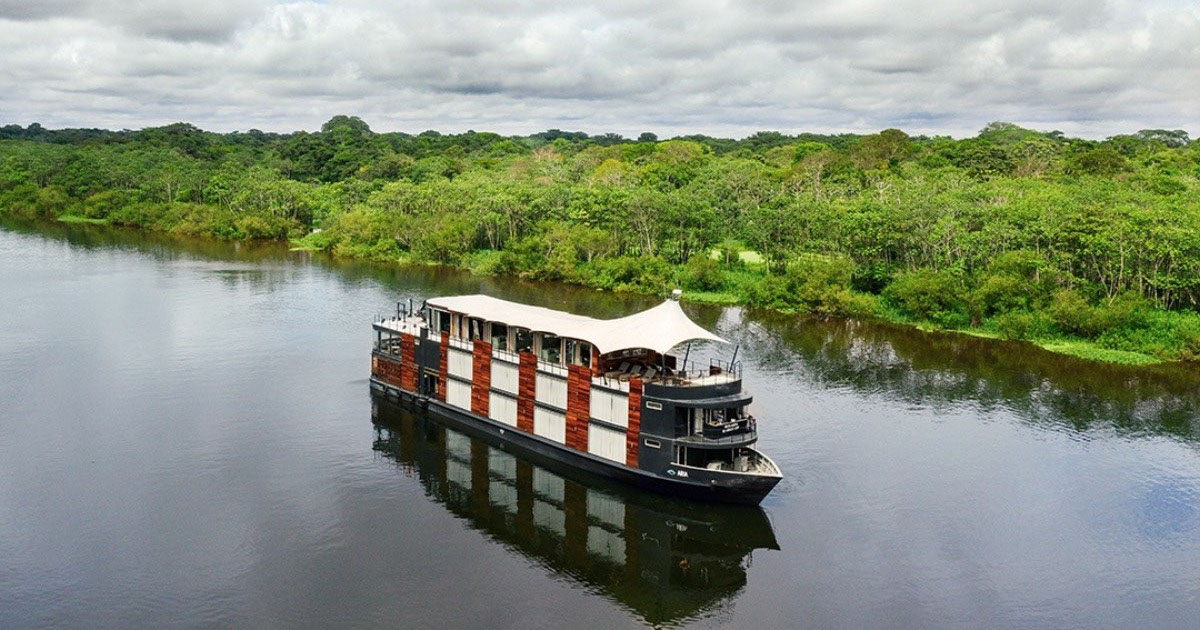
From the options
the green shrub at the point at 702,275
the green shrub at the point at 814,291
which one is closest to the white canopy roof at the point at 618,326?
the green shrub at the point at 814,291

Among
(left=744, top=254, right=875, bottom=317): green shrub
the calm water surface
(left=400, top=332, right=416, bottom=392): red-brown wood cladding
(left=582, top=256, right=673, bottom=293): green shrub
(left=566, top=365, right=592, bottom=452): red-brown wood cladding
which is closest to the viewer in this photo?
the calm water surface

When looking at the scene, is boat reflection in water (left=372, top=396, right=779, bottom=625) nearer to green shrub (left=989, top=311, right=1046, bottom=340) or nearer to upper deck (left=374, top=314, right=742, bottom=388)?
upper deck (left=374, top=314, right=742, bottom=388)

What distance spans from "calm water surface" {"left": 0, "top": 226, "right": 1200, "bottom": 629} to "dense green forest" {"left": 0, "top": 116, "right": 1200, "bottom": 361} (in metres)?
11.0

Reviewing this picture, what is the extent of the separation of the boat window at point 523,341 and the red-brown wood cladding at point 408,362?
7.92 m

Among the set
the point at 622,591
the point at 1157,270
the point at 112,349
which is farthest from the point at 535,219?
the point at 622,591

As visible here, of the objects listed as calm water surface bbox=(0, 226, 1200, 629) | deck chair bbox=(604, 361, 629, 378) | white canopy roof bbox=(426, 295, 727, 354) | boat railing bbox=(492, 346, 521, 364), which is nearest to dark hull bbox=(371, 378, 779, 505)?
calm water surface bbox=(0, 226, 1200, 629)

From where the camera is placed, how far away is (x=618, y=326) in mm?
45344

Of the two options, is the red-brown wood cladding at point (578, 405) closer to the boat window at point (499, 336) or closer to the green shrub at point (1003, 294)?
the boat window at point (499, 336)

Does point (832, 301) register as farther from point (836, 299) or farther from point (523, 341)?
point (523, 341)

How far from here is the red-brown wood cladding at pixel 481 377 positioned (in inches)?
1948

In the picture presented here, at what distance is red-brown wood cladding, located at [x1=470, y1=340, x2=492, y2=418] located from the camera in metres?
49.5

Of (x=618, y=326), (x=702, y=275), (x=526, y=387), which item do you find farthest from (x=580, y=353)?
(x=702, y=275)

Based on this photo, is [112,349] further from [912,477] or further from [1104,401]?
[1104,401]

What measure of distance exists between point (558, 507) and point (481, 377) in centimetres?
1031
